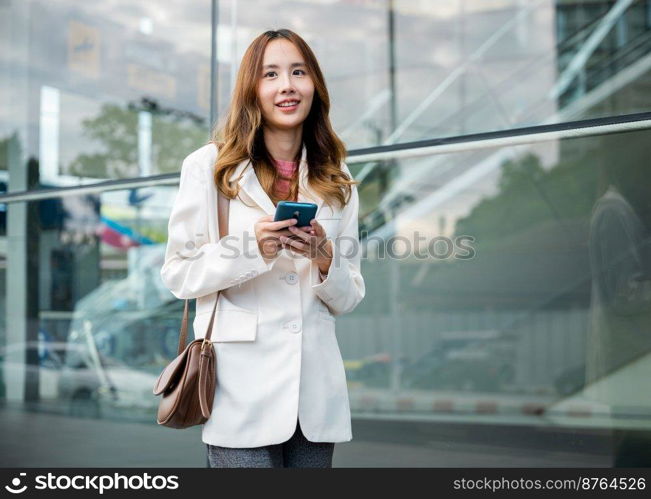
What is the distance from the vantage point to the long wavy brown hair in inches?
84.3

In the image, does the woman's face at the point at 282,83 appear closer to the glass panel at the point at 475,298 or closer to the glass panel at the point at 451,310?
the glass panel at the point at 451,310

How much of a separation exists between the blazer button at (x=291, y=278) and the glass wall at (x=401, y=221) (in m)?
1.72

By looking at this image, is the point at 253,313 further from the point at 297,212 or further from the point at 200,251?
the point at 297,212

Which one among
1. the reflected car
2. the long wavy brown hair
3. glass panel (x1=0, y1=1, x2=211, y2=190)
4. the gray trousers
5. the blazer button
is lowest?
the reflected car

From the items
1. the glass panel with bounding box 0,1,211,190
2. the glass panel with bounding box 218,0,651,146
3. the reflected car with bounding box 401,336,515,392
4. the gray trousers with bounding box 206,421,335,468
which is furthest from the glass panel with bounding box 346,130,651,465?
the gray trousers with bounding box 206,421,335,468

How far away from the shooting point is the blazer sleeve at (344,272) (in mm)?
2100

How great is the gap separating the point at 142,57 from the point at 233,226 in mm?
4193

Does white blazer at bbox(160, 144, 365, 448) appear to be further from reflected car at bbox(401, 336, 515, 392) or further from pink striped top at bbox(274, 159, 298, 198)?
reflected car at bbox(401, 336, 515, 392)

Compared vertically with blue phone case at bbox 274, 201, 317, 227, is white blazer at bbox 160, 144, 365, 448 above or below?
Result: below

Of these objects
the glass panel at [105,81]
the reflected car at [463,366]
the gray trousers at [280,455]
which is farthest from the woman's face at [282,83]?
the reflected car at [463,366]

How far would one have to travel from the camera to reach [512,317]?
279 inches

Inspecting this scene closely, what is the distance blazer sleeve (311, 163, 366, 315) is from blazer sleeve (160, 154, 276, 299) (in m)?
0.16

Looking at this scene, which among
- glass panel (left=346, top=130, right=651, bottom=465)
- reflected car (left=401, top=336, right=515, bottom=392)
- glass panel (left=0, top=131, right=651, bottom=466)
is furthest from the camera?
reflected car (left=401, top=336, right=515, bottom=392)

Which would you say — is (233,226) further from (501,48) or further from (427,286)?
(501,48)
